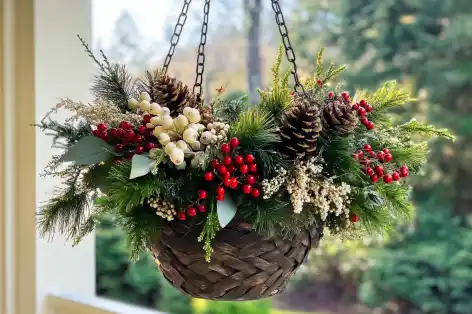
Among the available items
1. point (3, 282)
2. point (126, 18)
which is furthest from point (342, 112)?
point (126, 18)

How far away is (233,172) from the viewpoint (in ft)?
1.87

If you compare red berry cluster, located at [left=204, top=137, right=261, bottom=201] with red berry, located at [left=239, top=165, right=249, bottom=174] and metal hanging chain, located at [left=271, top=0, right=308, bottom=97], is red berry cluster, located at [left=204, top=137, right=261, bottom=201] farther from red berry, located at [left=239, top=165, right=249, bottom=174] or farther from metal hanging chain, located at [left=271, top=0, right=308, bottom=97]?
metal hanging chain, located at [left=271, top=0, right=308, bottom=97]

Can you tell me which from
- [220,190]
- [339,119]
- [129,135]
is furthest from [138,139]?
[339,119]

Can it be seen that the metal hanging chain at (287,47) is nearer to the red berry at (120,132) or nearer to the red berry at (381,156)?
the red berry at (381,156)

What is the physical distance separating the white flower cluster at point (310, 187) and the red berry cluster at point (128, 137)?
143 mm

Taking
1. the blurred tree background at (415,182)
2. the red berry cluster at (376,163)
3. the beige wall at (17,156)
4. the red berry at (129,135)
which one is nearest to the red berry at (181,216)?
the red berry at (129,135)

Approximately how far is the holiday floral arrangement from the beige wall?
0.56 metres

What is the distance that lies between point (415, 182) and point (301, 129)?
2.32 m

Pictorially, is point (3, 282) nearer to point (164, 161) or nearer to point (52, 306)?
point (52, 306)

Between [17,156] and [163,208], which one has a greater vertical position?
[17,156]

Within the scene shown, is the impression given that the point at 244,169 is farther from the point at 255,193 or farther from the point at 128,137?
the point at 128,137

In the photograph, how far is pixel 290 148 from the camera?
59cm

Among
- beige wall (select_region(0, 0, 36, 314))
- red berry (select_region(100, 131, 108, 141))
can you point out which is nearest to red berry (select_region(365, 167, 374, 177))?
red berry (select_region(100, 131, 108, 141))

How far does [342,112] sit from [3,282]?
3.20 feet
